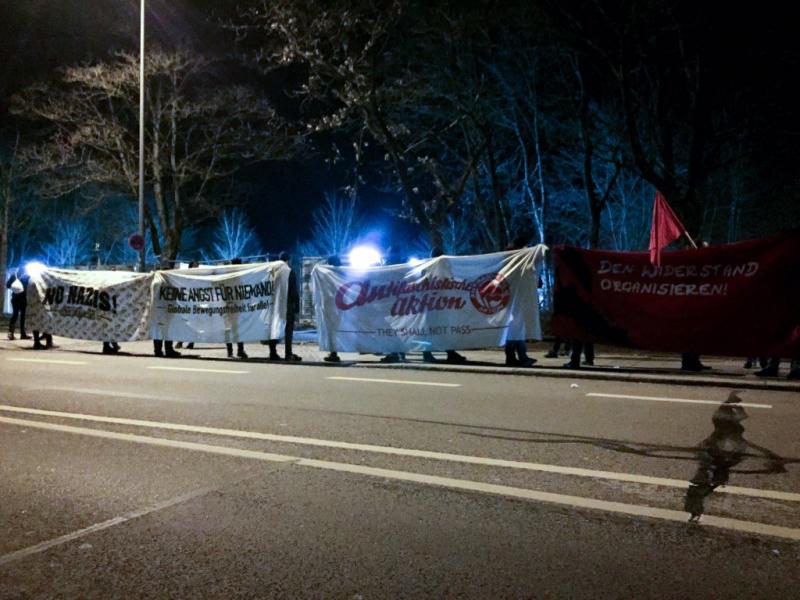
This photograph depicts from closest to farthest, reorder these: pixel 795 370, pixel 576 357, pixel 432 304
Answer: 1. pixel 795 370
2. pixel 576 357
3. pixel 432 304

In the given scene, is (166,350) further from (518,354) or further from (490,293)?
(518,354)

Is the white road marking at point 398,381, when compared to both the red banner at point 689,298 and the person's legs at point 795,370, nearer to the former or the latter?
the red banner at point 689,298

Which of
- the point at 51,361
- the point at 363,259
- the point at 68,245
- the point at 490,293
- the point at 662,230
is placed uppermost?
the point at 68,245

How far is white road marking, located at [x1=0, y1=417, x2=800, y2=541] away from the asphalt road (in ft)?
0.07

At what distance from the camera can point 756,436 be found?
22.0 feet

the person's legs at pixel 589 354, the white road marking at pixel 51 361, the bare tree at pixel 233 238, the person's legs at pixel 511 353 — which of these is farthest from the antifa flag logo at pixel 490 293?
the bare tree at pixel 233 238

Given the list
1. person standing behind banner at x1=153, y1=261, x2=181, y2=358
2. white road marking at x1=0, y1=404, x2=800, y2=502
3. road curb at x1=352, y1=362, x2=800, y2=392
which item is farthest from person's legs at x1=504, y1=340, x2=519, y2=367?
person standing behind banner at x1=153, y1=261, x2=181, y2=358

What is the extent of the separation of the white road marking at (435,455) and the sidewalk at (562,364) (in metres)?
5.35

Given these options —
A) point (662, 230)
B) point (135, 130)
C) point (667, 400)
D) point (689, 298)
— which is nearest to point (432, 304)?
point (662, 230)

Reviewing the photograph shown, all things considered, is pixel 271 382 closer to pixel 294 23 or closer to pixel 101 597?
pixel 101 597

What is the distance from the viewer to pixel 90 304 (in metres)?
16.5

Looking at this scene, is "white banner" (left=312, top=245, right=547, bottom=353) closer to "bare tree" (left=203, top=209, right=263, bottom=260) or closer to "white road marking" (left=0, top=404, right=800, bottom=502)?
"white road marking" (left=0, top=404, right=800, bottom=502)

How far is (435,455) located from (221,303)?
32.7ft

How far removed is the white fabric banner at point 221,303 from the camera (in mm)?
14344
